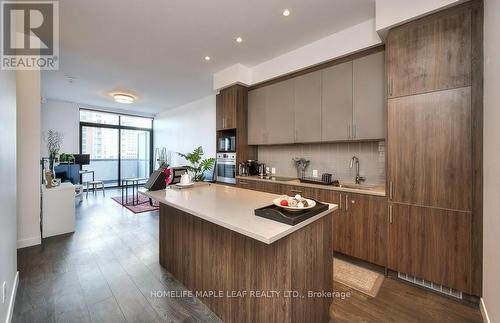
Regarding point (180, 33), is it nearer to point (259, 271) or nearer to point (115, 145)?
point (259, 271)

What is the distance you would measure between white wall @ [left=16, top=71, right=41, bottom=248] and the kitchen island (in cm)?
236

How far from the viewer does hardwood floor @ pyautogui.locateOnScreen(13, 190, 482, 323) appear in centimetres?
164

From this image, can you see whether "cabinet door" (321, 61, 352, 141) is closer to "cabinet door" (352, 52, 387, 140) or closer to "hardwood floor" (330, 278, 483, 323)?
"cabinet door" (352, 52, 387, 140)

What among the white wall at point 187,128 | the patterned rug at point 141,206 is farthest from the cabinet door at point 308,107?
the patterned rug at point 141,206

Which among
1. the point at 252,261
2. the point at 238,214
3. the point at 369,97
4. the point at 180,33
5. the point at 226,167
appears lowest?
the point at 252,261

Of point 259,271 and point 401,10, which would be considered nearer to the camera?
point 259,271

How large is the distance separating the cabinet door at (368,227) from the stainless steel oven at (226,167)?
217cm

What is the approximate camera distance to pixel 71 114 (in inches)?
252

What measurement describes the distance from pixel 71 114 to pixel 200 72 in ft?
16.9

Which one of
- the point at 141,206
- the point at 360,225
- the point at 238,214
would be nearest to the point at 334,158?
the point at 360,225

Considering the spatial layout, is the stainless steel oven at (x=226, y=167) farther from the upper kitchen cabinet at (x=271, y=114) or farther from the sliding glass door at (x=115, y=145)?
the sliding glass door at (x=115, y=145)

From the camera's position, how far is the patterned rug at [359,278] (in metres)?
1.99

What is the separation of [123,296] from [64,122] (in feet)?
22.2

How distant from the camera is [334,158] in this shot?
315 cm
